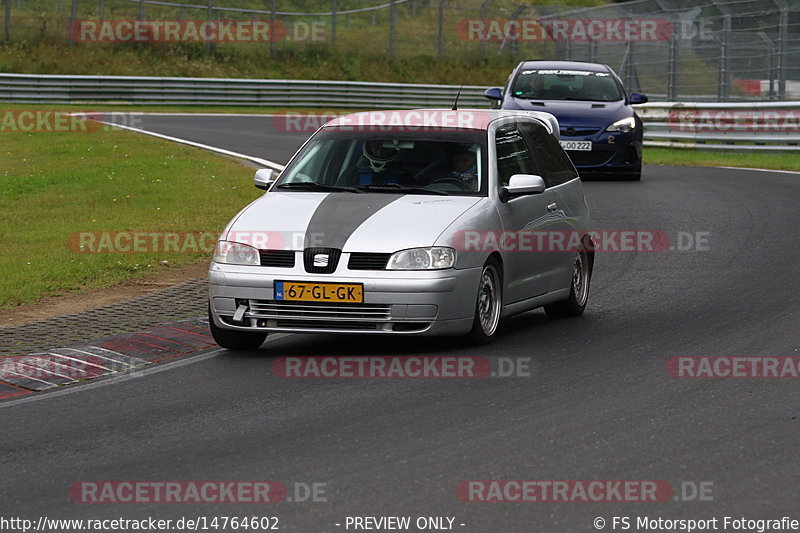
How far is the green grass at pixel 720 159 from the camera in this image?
25.4 meters

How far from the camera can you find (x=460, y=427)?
697 cm

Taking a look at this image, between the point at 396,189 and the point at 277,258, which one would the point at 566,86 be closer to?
the point at 396,189

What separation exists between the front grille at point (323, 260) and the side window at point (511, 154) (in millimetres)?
1582

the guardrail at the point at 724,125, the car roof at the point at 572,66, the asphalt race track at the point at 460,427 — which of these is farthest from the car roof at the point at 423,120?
the guardrail at the point at 724,125

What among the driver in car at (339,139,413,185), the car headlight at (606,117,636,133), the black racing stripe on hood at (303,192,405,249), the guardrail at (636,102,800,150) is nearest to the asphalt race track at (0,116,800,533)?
the black racing stripe on hood at (303,192,405,249)

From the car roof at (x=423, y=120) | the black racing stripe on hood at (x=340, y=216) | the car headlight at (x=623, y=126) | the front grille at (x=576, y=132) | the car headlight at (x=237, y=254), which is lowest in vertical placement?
the front grille at (x=576, y=132)

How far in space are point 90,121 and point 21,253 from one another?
1621 cm

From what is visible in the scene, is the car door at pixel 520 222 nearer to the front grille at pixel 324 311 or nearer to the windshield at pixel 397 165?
the windshield at pixel 397 165

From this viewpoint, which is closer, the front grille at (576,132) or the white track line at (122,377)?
the white track line at (122,377)

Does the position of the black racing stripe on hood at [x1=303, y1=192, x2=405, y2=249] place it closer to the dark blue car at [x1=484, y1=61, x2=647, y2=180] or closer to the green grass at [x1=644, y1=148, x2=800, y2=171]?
the dark blue car at [x1=484, y1=61, x2=647, y2=180]

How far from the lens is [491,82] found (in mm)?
53500

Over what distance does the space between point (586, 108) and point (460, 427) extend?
15.2 m

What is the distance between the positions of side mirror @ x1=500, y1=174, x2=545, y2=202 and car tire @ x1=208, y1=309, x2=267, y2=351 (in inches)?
72.3

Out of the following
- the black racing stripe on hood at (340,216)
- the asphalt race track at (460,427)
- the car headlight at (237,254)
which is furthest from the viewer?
the car headlight at (237,254)
